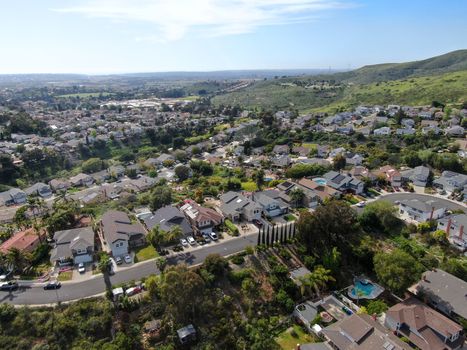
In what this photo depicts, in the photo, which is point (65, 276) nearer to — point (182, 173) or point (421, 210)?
point (182, 173)

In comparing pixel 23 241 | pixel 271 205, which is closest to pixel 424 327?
pixel 271 205

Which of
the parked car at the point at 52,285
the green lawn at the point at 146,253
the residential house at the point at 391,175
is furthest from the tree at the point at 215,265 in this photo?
the residential house at the point at 391,175

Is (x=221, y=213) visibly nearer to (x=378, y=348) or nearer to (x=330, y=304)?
(x=330, y=304)

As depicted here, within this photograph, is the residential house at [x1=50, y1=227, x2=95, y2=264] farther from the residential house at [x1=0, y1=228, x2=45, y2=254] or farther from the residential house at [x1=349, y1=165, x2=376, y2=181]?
the residential house at [x1=349, y1=165, x2=376, y2=181]

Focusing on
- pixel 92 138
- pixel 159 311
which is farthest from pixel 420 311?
pixel 92 138

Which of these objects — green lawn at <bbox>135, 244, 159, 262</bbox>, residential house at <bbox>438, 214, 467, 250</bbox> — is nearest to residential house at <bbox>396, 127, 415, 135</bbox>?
residential house at <bbox>438, 214, 467, 250</bbox>
